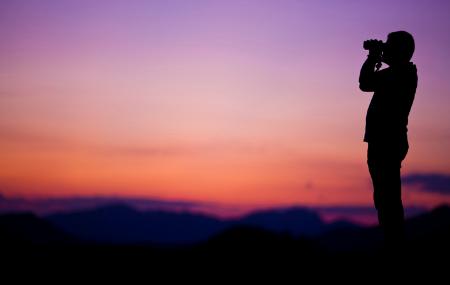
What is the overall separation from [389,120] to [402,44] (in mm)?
1062

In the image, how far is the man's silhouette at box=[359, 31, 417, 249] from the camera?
742 centimetres

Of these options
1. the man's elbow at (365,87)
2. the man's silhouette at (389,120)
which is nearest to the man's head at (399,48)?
the man's silhouette at (389,120)

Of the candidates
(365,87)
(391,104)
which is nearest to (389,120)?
(391,104)

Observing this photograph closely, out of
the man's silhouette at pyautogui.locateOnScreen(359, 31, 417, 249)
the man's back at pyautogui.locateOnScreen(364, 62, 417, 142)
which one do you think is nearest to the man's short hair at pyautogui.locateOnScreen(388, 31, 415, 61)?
the man's silhouette at pyautogui.locateOnScreen(359, 31, 417, 249)

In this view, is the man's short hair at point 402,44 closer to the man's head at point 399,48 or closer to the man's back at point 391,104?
the man's head at point 399,48

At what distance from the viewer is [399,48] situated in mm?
7582

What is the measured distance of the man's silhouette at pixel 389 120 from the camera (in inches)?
292

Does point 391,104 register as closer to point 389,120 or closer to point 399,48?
point 389,120

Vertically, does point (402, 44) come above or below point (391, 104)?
above

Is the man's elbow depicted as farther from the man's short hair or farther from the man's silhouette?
the man's short hair

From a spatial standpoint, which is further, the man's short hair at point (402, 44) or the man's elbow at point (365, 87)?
the man's elbow at point (365, 87)

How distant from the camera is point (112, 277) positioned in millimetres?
8523

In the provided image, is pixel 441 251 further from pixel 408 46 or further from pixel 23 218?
pixel 23 218

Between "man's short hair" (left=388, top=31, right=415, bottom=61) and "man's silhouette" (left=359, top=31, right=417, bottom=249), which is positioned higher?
"man's short hair" (left=388, top=31, right=415, bottom=61)
